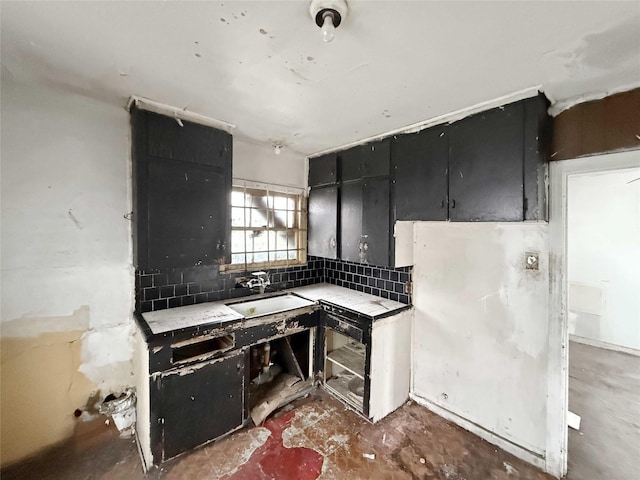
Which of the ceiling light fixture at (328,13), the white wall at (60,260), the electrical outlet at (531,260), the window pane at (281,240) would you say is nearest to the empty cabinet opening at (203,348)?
the white wall at (60,260)

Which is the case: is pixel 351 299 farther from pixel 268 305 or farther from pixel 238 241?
pixel 238 241

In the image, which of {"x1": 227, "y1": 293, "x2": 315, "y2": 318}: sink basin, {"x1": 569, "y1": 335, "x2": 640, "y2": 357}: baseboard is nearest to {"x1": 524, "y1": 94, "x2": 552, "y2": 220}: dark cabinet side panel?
{"x1": 227, "y1": 293, "x2": 315, "y2": 318}: sink basin

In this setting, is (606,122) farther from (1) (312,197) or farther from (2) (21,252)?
(2) (21,252)

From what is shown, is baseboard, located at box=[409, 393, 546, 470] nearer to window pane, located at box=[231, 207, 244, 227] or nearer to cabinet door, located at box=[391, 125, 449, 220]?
cabinet door, located at box=[391, 125, 449, 220]

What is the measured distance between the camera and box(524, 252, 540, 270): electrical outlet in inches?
70.7

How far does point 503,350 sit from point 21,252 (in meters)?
3.35

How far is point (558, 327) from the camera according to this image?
1708 mm

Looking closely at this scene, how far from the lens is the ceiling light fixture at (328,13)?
95 cm

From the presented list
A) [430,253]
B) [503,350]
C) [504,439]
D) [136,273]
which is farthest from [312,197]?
[504,439]

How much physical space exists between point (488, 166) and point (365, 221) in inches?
42.4

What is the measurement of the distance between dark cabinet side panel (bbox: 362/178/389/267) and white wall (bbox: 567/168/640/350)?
2.64 m

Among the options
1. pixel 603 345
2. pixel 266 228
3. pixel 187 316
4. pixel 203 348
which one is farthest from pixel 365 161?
pixel 603 345

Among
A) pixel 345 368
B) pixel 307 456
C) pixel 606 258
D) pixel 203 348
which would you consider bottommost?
pixel 307 456

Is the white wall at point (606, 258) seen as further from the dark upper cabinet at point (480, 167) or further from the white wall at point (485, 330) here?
the dark upper cabinet at point (480, 167)
